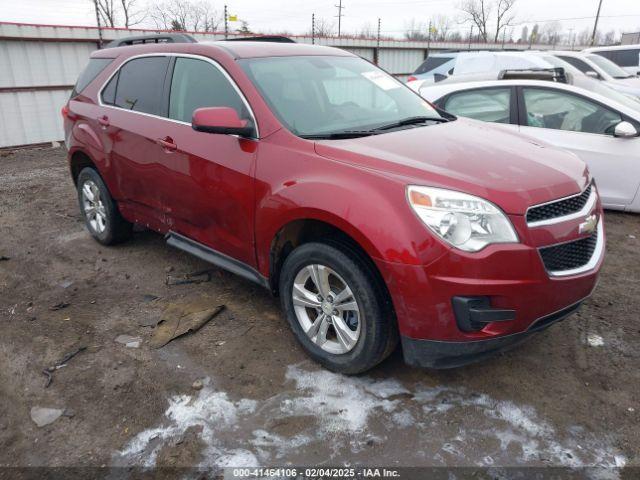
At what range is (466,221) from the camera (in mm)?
2406

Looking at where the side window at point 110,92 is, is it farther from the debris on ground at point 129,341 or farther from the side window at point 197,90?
the debris on ground at point 129,341

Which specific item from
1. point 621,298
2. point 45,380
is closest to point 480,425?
point 621,298

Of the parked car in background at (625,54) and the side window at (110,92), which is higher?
the side window at (110,92)

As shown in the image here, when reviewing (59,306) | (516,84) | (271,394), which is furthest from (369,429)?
(516,84)

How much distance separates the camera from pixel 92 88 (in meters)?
4.70

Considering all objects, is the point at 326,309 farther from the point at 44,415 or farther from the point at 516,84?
the point at 516,84

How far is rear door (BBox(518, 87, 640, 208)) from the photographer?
536 centimetres

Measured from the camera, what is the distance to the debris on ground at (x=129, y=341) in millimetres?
3367

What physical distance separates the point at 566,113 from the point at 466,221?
13.4 ft

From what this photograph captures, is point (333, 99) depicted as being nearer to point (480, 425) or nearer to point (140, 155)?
point (140, 155)

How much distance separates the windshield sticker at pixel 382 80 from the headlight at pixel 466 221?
1696 millimetres

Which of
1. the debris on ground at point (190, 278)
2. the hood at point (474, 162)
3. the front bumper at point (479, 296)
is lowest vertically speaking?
the debris on ground at point (190, 278)

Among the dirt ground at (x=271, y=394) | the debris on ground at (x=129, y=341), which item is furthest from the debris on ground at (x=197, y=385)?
the debris on ground at (x=129, y=341)

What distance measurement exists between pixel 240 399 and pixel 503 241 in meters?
1.61
